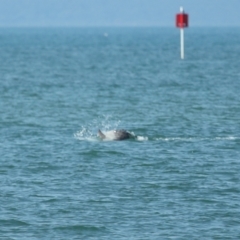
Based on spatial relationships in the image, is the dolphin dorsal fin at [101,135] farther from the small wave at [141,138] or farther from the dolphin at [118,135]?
the small wave at [141,138]

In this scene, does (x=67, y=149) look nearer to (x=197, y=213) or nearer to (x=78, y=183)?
(x=78, y=183)

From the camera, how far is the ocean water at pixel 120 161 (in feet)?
85.3

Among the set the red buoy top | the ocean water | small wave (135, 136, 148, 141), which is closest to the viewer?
the ocean water

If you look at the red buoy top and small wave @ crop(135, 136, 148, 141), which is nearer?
small wave @ crop(135, 136, 148, 141)

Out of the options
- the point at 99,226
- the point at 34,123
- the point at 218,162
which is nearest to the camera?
the point at 99,226

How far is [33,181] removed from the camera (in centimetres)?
3019

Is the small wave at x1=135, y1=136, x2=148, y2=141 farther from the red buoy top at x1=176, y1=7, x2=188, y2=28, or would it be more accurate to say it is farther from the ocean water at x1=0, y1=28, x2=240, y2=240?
the red buoy top at x1=176, y1=7, x2=188, y2=28

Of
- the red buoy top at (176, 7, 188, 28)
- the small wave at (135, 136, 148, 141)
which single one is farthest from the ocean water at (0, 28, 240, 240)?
the red buoy top at (176, 7, 188, 28)

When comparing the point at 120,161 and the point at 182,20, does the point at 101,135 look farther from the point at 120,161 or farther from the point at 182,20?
the point at 182,20

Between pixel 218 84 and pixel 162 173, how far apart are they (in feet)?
93.8

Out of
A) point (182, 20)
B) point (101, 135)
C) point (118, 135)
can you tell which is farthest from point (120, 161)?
point (182, 20)

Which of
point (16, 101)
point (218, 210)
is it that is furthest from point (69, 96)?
point (218, 210)

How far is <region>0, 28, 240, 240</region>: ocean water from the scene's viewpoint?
85.3 ft

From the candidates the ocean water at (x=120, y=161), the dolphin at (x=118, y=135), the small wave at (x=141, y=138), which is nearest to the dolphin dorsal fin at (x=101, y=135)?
the dolphin at (x=118, y=135)
